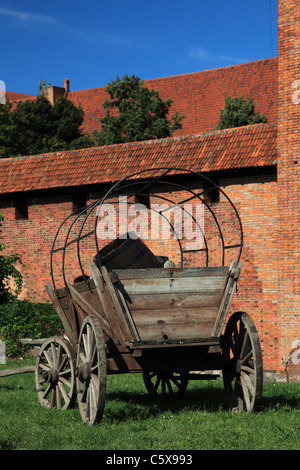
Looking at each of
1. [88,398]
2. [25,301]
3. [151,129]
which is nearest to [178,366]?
[88,398]

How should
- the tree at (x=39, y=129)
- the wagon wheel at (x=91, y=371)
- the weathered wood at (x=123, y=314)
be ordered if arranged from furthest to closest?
the tree at (x=39, y=129)
the weathered wood at (x=123, y=314)
the wagon wheel at (x=91, y=371)

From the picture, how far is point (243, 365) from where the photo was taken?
7.32 meters

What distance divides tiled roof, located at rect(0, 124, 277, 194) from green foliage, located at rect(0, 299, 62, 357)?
3112 millimetres

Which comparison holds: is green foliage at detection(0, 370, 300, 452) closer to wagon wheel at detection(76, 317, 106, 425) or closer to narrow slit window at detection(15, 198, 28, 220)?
wagon wheel at detection(76, 317, 106, 425)

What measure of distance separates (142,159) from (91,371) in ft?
33.2

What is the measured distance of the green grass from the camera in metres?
5.96

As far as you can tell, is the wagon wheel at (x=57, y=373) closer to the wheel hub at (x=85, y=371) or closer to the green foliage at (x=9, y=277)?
the wheel hub at (x=85, y=371)

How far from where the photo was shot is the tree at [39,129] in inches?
1119

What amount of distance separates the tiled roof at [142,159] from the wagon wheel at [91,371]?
8.43 meters

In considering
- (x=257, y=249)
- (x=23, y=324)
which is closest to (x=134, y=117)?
(x=23, y=324)

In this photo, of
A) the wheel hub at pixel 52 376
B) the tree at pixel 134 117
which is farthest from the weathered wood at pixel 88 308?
the tree at pixel 134 117

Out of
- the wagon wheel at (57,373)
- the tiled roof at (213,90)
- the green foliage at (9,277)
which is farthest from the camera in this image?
the tiled roof at (213,90)

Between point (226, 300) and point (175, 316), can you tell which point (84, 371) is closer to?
point (175, 316)

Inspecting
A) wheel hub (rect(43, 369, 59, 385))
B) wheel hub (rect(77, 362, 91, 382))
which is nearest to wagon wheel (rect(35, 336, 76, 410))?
wheel hub (rect(43, 369, 59, 385))
